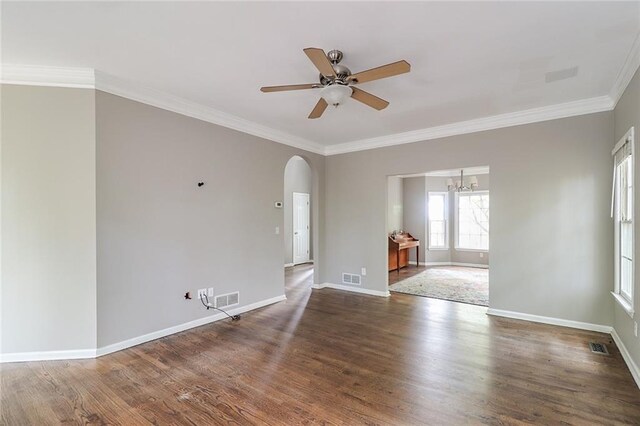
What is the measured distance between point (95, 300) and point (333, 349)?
2.40 meters

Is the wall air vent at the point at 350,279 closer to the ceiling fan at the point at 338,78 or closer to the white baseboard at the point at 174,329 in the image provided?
the white baseboard at the point at 174,329

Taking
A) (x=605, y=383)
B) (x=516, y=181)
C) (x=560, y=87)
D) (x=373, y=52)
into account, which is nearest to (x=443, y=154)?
(x=516, y=181)

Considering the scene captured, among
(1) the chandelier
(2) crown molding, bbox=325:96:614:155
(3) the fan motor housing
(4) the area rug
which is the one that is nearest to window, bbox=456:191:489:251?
(1) the chandelier

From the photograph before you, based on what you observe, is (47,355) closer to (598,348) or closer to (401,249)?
(598,348)

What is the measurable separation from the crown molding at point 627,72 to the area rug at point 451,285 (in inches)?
121

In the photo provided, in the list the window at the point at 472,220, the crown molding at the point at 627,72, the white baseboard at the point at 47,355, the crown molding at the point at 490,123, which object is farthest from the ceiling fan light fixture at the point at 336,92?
the window at the point at 472,220

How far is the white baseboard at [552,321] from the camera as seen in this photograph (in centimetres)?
359

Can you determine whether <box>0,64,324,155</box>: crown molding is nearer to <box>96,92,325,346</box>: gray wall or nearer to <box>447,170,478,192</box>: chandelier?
<box>96,92,325,346</box>: gray wall

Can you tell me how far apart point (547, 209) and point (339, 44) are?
132 inches

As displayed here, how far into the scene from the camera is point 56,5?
2043mm

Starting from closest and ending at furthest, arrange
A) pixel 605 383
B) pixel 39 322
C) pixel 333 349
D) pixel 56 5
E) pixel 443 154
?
pixel 56 5 < pixel 605 383 < pixel 39 322 < pixel 333 349 < pixel 443 154

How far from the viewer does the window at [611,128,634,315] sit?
2891mm

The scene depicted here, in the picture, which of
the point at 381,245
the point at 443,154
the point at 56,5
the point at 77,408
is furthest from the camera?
the point at 381,245

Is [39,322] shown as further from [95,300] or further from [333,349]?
[333,349]
